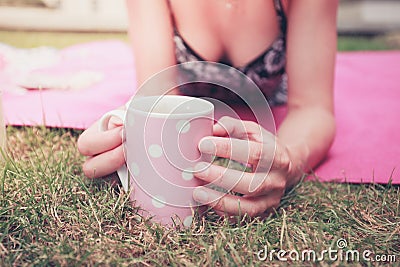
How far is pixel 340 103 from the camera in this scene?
1604mm

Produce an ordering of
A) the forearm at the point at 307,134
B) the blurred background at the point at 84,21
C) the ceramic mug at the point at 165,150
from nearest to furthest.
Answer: the ceramic mug at the point at 165,150 < the forearm at the point at 307,134 < the blurred background at the point at 84,21

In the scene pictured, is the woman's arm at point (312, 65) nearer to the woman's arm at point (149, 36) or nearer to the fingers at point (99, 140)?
the woman's arm at point (149, 36)

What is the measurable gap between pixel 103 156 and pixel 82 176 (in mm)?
141

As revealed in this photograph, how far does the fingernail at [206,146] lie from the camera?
729 millimetres

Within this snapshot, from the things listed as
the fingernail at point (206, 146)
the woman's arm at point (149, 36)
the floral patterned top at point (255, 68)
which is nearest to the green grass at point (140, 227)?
the fingernail at point (206, 146)

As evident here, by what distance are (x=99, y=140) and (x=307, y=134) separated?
472 mm

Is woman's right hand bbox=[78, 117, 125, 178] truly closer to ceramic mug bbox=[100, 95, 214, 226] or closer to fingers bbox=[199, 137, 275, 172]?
ceramic mug bbox=[100, 95, 214, 226]

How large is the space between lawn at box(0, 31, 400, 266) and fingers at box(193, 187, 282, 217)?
18mm

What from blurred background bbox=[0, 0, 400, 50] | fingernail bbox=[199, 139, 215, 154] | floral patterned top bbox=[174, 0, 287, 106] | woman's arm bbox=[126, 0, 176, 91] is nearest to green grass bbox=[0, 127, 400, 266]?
fingernail bbox=[199, 139, 215, 154]

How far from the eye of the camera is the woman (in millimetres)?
829

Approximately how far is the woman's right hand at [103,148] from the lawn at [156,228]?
40 millimetres

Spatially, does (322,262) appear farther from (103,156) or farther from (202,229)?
(103,156)

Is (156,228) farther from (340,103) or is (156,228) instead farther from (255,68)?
(340,103)

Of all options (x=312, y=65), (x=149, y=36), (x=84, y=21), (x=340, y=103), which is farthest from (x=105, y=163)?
(x=84, y=21)
